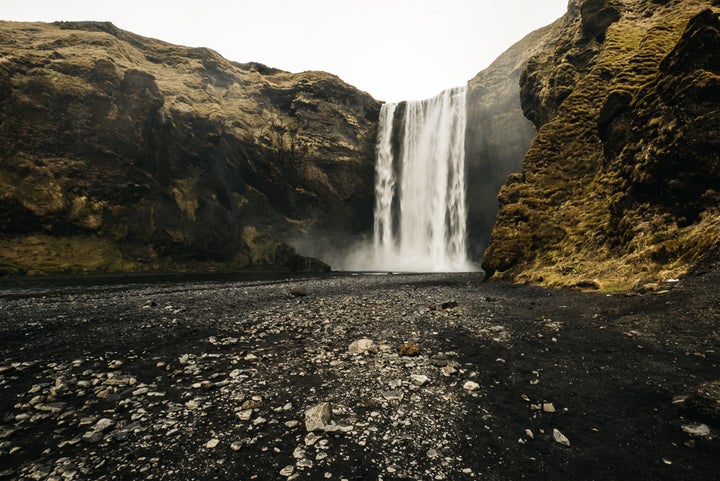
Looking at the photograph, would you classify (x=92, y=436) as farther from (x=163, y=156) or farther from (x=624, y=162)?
(x=163, y=156)

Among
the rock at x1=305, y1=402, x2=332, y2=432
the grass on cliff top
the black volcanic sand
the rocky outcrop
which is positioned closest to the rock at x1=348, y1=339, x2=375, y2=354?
the black volcanic sand

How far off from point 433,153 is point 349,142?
20.5 meters

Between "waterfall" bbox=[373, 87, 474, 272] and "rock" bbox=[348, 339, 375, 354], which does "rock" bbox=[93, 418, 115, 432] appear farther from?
"waterfall" bbox=[373, 87, 474, 272]

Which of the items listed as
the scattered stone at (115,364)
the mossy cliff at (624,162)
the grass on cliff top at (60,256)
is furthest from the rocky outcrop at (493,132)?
the scattered stone at (115,364)

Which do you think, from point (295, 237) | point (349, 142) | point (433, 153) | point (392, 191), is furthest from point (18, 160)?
point (433, 153)

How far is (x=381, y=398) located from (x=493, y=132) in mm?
65198

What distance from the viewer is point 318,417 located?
4.95 meters

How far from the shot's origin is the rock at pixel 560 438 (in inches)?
171

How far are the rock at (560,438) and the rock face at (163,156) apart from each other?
5568 cm

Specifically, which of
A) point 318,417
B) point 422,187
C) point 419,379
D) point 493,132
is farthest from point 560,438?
point 493,132

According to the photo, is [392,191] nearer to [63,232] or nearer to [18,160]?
[63,232]

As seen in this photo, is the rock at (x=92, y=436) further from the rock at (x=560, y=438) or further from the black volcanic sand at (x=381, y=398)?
the rock at (x=560, y=438)

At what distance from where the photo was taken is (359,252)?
76.1 metres

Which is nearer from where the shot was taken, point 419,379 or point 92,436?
point 92,436
